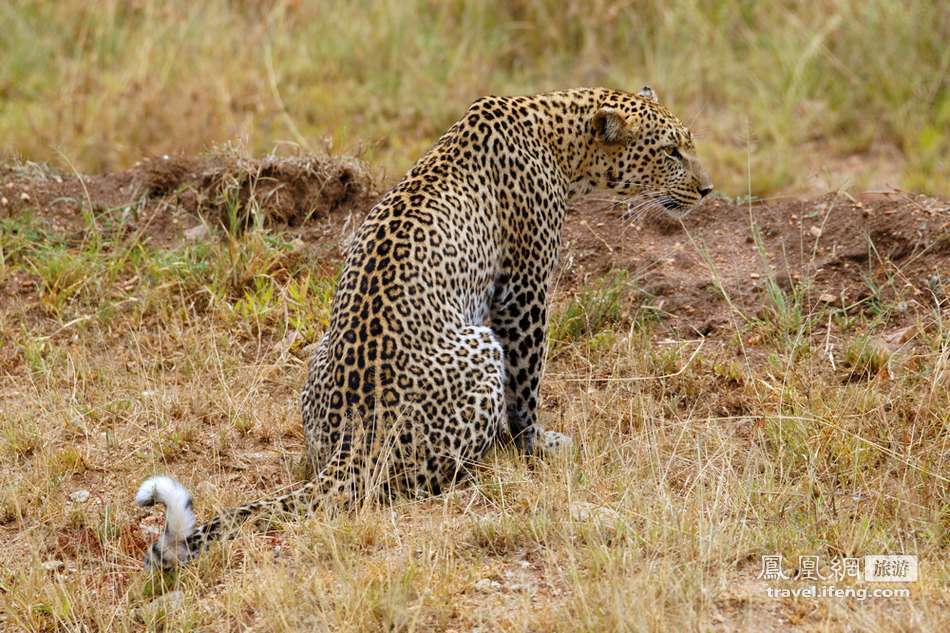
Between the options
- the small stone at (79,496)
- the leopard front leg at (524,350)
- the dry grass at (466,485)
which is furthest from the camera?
the leopard front leg at (524,350)

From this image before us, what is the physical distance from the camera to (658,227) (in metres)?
8.64

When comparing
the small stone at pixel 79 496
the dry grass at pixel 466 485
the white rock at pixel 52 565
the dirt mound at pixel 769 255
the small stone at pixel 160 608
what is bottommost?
the white rock at pixel 52 565

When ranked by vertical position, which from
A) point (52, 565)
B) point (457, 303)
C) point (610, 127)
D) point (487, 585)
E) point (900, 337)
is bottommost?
point (52, 565)

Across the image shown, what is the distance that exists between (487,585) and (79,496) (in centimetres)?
226

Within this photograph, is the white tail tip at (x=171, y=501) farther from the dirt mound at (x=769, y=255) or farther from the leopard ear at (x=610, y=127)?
the dirt mound at (x=769, y=255)

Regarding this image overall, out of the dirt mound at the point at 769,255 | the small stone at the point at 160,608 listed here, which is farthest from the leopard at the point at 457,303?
the dirt mound at the point at 769,255

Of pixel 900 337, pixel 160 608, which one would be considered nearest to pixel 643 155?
pixel 900 337

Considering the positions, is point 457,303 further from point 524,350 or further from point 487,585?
point 487,585

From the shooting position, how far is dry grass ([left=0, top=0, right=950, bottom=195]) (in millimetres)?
11117

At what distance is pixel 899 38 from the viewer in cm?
1173

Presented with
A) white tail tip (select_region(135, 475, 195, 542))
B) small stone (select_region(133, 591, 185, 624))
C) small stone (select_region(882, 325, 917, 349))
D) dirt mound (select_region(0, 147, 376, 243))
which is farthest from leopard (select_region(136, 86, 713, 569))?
dirt mound (select_region(0, 147, 376, 243))

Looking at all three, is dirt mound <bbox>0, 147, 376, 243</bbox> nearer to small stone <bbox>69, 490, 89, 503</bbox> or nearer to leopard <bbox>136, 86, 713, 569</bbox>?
leopard <bbox>136, 86, 713, 569</bbox>

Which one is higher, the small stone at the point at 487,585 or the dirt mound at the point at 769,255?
the dirt mound at the point at 769,255

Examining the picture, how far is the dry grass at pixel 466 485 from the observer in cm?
507
